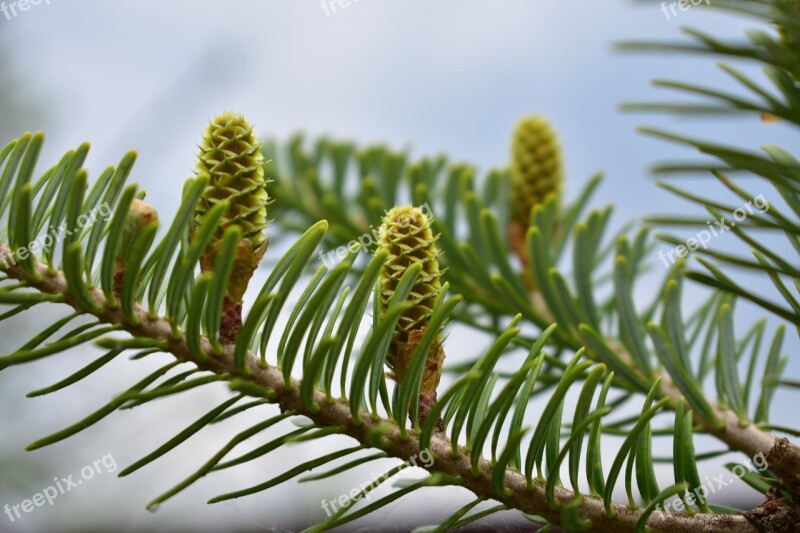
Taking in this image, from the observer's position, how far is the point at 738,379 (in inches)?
17.8

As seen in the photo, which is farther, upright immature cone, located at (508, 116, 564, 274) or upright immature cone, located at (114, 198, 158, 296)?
upright immature cone, located at (508, 116, 564, 274)

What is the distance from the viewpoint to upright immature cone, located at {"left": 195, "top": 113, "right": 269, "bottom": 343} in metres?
0.31

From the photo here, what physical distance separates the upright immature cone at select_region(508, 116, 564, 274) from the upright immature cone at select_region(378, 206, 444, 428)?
46 cm

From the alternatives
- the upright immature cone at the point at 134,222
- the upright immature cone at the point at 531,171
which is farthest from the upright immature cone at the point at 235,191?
the upright immature cone at the point at 531,171

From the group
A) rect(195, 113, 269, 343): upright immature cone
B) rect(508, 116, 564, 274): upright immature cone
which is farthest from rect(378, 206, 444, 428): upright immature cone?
rect(508, 116, 564, 274): upright immature cone

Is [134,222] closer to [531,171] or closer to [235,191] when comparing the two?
[235,191]

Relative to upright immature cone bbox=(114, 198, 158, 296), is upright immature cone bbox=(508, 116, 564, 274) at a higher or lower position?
higher

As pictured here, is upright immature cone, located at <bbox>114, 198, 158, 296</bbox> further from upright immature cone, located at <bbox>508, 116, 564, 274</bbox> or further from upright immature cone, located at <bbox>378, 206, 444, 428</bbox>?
upright immature cone, located at <bbox>508, 116, 564, 274</bbox>

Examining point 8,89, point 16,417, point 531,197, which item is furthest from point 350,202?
point 8,89

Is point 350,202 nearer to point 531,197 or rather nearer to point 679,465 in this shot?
point 531,197

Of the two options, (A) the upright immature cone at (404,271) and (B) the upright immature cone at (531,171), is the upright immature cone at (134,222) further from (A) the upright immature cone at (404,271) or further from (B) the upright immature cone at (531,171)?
(B) the upright immature cone at (531,171)

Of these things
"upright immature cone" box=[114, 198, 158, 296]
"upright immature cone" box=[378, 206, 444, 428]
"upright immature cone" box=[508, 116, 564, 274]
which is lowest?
"upright immature cone" box=[378, 206, 444, 428]

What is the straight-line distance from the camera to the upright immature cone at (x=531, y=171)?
77cm

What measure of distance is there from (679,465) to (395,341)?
0.45 ft
